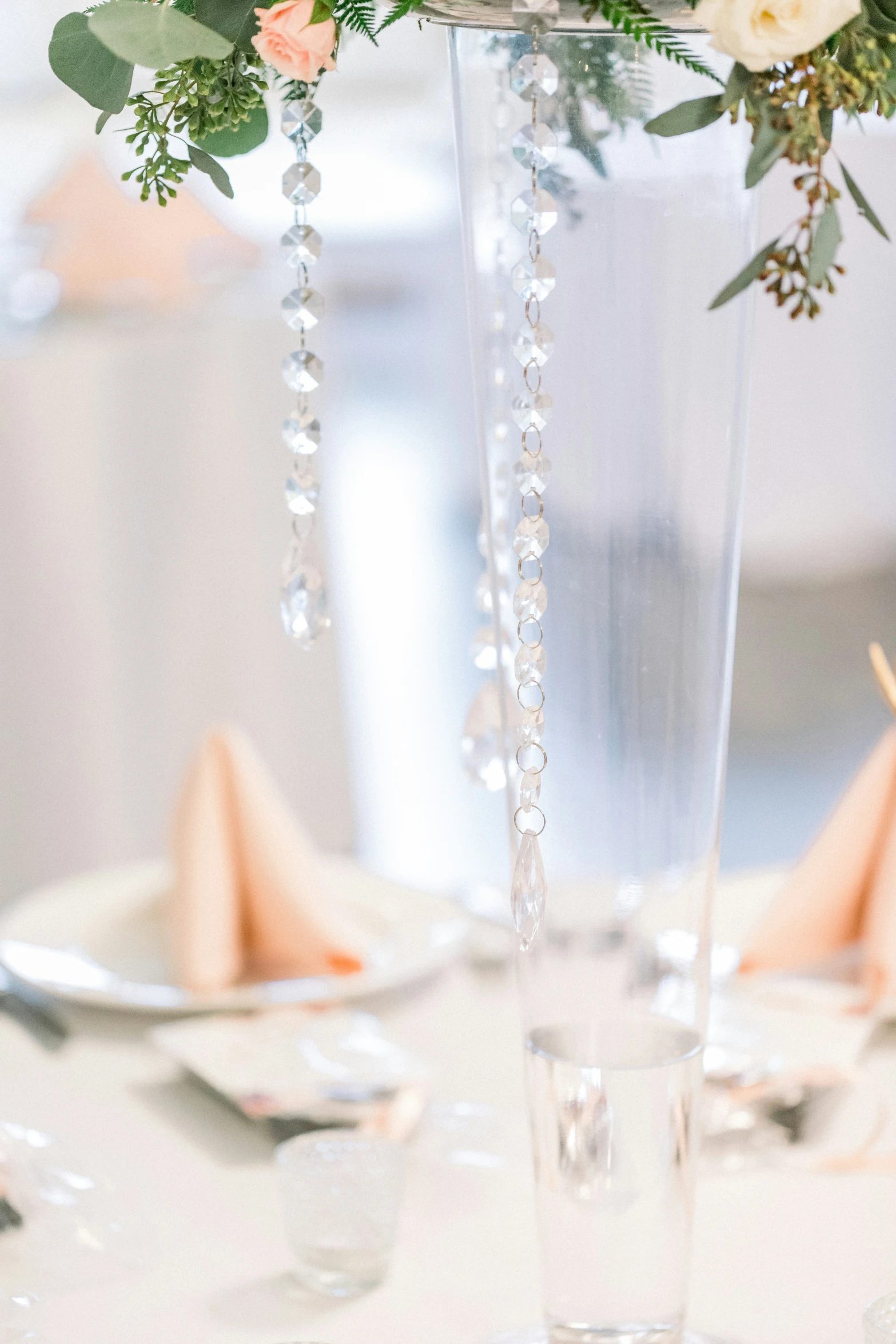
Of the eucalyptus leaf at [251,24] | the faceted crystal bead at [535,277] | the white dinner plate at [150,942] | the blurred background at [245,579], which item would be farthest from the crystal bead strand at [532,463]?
the blurred background at [245,579]

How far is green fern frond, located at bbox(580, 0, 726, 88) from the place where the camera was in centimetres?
58

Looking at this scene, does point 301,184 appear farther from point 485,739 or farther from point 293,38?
point 485,739

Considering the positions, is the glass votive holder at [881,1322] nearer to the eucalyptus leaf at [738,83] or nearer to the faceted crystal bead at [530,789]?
the faceted crystal bead at [530,789]

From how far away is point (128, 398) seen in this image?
231 centimetres

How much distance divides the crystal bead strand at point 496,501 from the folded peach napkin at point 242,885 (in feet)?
1.20

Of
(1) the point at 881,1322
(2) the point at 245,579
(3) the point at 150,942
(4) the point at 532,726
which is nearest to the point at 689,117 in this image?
(4) the point at 532,726

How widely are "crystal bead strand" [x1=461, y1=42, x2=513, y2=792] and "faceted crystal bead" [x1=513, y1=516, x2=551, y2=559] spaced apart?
0.04 m

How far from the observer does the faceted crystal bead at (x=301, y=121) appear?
652 millimetres

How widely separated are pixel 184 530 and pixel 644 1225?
1803 mm

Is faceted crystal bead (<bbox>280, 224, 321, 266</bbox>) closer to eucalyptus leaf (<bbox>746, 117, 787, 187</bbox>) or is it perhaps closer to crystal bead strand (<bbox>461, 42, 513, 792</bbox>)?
crystal bead strand (<bbox>461, 42, 513, 792</bbox>)

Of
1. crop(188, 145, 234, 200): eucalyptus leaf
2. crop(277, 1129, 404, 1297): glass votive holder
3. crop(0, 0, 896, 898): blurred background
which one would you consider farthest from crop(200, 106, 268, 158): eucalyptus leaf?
crop(0, 0, 896, 898): blurred background

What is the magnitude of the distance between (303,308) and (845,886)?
1.92 ft

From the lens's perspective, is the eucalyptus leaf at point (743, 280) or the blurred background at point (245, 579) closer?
the eucalyptus leaf at point (743, 280)

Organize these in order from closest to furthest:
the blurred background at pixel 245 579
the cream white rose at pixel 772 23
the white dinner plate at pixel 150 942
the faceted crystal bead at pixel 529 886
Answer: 1. the cream white rose at pixel 772 23
2. the faceted crystal bead at pixel 529 886
3. the white dinner plate at pixel 150 942
4. the blurred background at pixel 245 579
